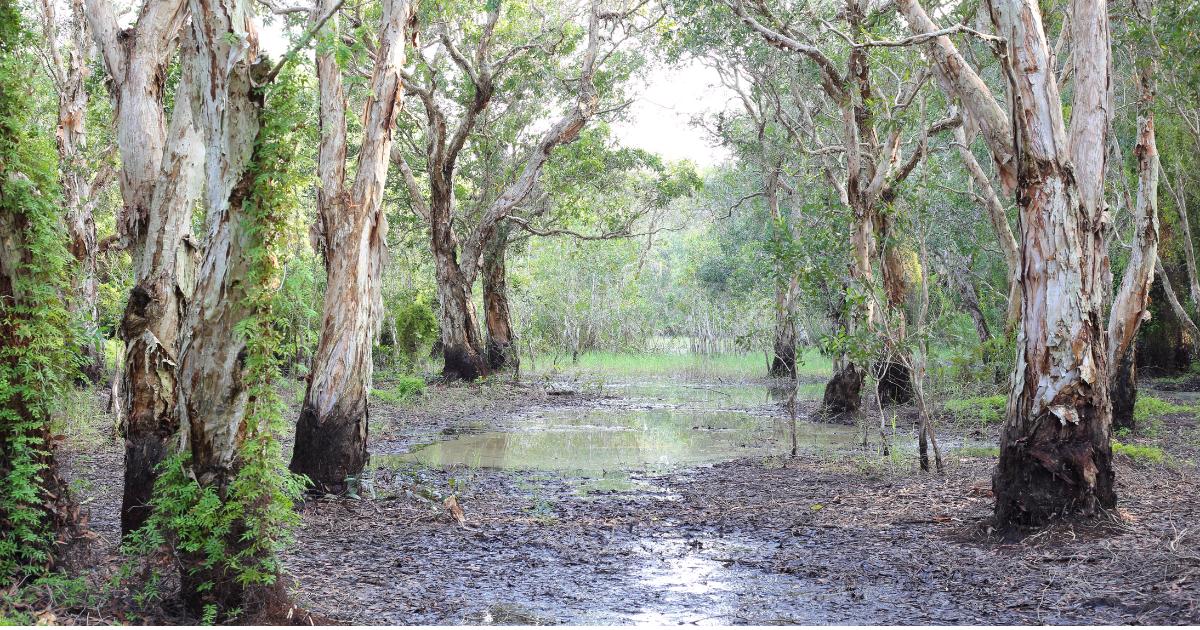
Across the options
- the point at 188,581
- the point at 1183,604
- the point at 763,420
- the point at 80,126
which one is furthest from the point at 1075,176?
the point at 80,126

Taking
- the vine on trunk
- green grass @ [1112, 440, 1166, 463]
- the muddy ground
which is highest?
the vine on trunk

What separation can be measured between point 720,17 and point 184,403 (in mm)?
12106

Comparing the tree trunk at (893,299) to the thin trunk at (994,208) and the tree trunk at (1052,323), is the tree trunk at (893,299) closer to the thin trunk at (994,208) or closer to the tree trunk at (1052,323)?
the thin trunk at (994,208)

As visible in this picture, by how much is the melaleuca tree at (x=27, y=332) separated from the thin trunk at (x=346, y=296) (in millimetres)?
2785

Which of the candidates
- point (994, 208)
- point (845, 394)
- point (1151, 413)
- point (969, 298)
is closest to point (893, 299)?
point (845, 394)

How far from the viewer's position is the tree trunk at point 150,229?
4.98m

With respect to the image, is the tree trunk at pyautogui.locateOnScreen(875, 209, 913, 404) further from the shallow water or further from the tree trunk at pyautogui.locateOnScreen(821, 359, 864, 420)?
the shallow water

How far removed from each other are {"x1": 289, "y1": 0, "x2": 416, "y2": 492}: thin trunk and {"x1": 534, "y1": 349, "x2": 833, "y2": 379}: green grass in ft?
54.3

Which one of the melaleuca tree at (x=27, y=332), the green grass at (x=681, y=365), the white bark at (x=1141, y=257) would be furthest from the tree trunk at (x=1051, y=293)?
the green grass at (x=681, y=365)

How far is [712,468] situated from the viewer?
9.09m

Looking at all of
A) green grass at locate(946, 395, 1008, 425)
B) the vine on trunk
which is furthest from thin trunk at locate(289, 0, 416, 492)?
green grass at locate(946, 395, 1008, 425)

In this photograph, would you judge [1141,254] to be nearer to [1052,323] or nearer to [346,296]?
[1052,323]

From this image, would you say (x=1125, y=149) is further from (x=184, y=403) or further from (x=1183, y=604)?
(x=184, y=403)

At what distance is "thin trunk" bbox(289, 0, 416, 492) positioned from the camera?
7.00 m
